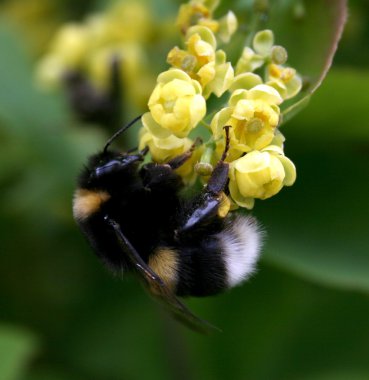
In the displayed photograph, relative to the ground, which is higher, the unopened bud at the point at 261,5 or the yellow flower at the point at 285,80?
the unopened bud at the point at 261,5

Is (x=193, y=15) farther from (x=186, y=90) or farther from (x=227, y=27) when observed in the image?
(x=186, y=90)

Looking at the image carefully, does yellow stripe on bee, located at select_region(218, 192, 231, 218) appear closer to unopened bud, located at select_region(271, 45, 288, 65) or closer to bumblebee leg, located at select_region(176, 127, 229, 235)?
bumblebee leg, located at select_region(176, 127, 229, 235)

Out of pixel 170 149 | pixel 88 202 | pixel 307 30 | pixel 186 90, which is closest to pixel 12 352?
pixel 88 202

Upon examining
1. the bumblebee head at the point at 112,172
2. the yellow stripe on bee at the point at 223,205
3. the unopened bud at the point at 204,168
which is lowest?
the yellow stripe on bee at the point at 223,205

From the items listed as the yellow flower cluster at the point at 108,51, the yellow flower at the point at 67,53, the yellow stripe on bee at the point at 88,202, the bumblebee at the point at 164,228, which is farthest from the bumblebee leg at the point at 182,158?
the yellow flower at the point at 67,53

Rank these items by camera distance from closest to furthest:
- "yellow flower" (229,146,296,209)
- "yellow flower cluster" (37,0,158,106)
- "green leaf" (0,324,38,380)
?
"yellow flower" (229,146,296,209), "green leaf" (0,324,38,380), "yellow flower cluster" (37,0,158,106)

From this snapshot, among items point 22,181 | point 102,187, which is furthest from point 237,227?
point 22,181

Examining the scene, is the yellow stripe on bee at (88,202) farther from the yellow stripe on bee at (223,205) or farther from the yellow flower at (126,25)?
the yellow flower at (126,25)

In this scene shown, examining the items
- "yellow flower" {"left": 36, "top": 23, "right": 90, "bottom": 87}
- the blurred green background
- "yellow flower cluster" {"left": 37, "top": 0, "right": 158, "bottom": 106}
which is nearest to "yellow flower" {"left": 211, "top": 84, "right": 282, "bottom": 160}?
the blurred green background
